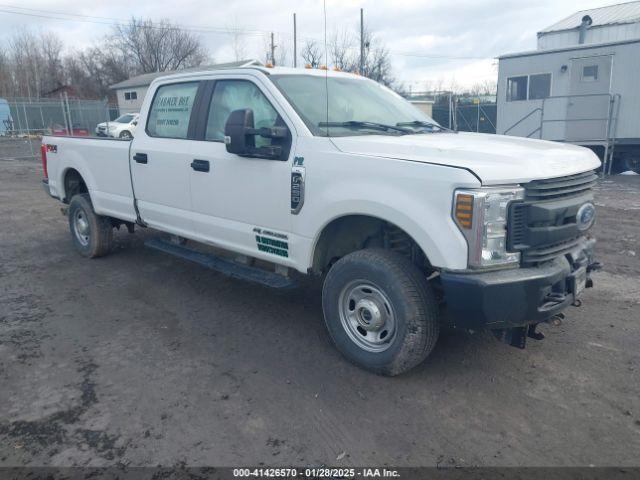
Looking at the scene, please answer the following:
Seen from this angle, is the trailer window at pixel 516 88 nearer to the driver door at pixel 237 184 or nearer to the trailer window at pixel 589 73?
the trailer window at pixel 589 73

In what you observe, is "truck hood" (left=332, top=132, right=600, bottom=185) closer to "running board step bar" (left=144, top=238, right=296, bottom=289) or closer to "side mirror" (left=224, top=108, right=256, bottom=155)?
"side mirror" (left=224, top=108, right=256, bottom=155)

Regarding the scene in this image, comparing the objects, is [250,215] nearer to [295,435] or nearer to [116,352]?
[116,352]

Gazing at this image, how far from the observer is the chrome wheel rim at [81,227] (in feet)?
21.9

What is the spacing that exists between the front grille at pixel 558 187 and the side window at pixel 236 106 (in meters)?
1.92

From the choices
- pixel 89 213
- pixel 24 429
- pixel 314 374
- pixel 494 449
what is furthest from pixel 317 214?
pixel 89 213

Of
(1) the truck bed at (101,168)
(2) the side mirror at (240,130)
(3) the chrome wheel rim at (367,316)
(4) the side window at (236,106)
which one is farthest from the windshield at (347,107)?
(1) the truck bed at (101,168)

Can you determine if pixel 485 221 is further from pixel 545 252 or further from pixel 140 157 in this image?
pixel 140 157

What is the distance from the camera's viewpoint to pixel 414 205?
10.6ft

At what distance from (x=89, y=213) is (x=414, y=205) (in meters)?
4.66

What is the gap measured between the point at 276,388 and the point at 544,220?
6.59 feet

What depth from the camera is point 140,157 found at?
5.37 metres

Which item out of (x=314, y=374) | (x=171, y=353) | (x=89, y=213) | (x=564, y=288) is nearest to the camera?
Answer: (x=564, y=288)

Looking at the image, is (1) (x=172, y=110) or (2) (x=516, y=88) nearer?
(1) (x=172, y=110)

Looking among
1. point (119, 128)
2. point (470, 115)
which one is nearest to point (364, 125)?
point (470, 115)
